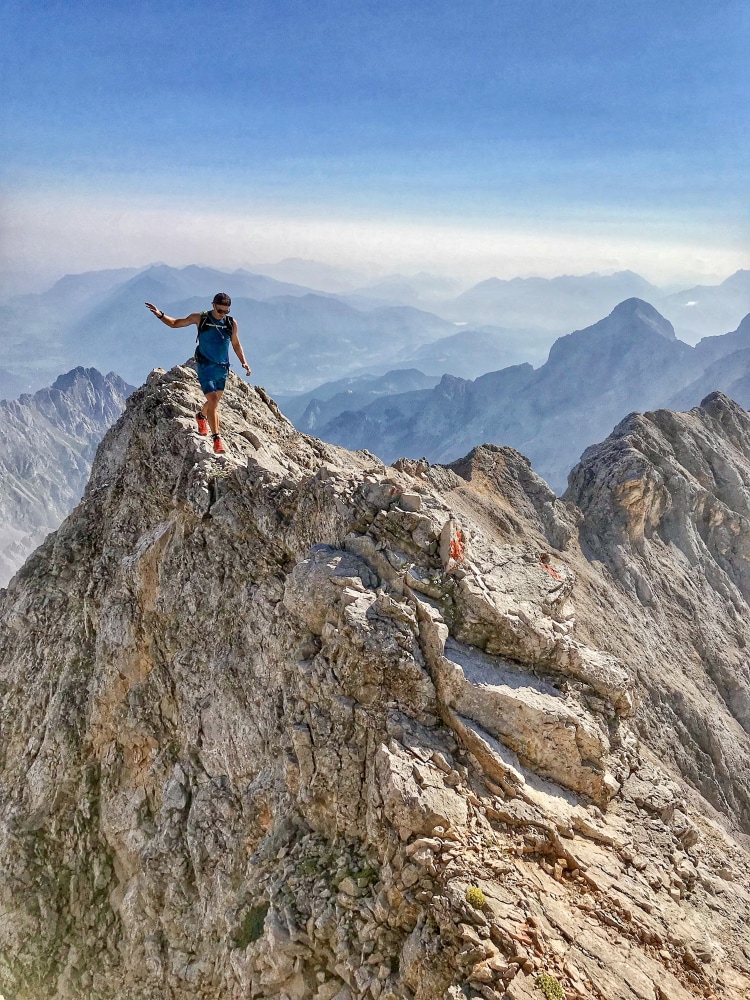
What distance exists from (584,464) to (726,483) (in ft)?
46.3

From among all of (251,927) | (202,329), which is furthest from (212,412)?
(251,927)

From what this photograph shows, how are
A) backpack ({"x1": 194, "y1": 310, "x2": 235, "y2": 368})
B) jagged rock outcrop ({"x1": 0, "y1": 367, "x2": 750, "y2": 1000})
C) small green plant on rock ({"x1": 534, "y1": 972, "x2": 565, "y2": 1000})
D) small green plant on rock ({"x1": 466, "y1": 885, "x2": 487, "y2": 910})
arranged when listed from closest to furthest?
1. small green plant on rock ({"x1": 534, "y1": 972, "x2": 565, "y2": 1000})
2. small green plant on rock ({"x1": 466, "y1": 885, "x2": 487, "y2": 910})
3. jagged rock outcrop ({"x1": 0, "y1": 367, "x2": 750, "y2": 1000})
4. backpack ({"x1": 194, "y1": 310, "x2": 235, "y2": 368})

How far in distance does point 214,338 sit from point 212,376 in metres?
1.42

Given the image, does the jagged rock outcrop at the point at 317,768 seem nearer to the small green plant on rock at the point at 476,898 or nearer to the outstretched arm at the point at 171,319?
the small green plant on rock at the point at 476,898

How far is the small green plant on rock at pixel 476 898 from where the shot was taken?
33.1 ft

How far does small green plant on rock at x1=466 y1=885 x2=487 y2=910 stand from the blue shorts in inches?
650

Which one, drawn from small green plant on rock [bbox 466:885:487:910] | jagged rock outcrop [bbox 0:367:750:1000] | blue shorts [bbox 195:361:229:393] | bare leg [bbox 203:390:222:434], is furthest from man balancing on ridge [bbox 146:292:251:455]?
small green plant on rock [bbox 466:885:487:910]

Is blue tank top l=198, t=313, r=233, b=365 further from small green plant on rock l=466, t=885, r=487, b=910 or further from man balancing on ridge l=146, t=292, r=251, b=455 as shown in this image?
small green plant on rock l=466, t=885, r=487, b=910

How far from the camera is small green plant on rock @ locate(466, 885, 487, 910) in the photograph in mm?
10102

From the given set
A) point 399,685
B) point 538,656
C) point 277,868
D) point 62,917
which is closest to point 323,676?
point 399,685

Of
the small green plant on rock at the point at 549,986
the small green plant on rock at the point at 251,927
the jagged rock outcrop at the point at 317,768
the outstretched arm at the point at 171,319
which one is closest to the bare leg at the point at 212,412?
the jagged rock outcrop at the point at 317,768

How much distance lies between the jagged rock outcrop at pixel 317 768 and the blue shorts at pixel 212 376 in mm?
2445

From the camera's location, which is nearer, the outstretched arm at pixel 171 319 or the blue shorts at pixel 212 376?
the outstretched arm at pixel 171 319

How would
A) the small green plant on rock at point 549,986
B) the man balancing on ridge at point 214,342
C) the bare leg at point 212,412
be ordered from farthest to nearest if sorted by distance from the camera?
the bare leg at point 212,412 < the man balancing on ridge at point 214,342 < the small green plant on rock at point 549,986
